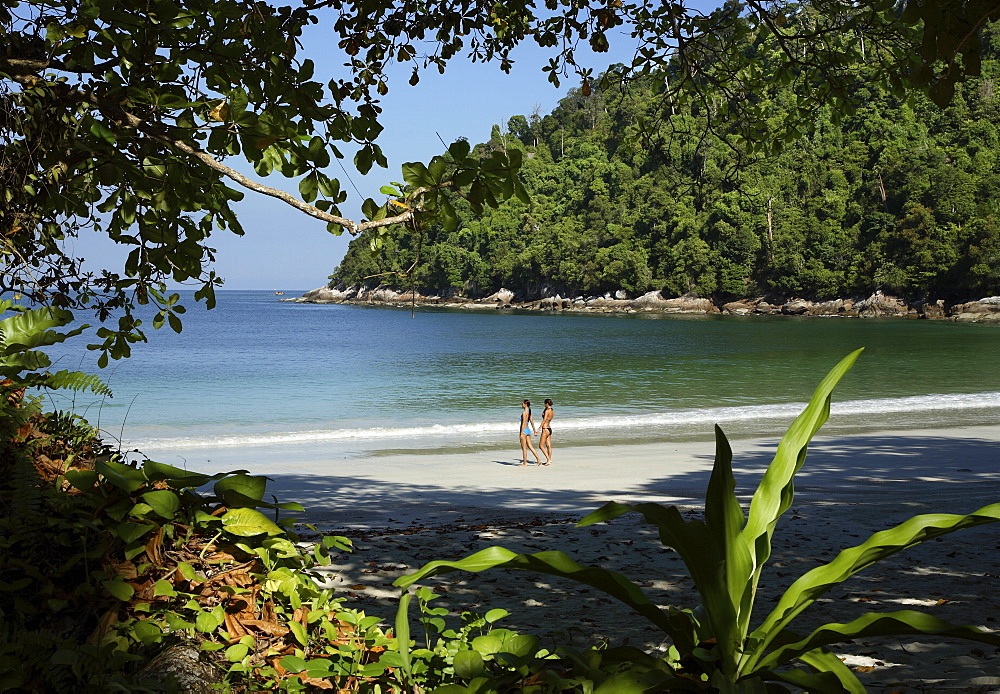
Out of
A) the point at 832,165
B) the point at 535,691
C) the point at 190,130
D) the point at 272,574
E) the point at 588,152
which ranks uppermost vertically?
the point at 588,152

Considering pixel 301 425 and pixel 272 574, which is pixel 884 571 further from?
pixel 301 425

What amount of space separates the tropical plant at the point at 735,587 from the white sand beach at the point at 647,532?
90 cm

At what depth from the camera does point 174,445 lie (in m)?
17.6

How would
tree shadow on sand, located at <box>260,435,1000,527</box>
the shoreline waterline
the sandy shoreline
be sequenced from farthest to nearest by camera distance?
the shoreline waterline, the sandy shoreline, tree shadow on sand, located at <box>260,435,1000,527</box>

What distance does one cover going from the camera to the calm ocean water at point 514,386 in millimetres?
19688

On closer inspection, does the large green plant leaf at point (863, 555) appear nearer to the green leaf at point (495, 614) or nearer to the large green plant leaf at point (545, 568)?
the large green plant leaf at point (545, 568)

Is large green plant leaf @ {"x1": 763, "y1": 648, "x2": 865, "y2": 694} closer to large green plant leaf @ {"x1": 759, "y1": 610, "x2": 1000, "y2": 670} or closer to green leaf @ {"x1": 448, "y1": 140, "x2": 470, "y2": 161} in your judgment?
large green plant leaf @ {"x1": 759, "y1": 610, "x2": 1000, "y2": 670}

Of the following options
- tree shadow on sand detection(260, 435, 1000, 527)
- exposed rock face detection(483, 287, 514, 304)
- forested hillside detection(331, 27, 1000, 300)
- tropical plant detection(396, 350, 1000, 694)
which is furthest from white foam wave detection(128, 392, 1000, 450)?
exposed rock face detection(483, 287, 514, 304)

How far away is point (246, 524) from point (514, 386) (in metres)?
29.7

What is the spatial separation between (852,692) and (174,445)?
58.3ft

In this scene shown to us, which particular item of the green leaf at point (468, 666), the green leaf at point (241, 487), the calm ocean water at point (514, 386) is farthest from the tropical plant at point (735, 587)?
the calm ocean water at point (514, 386)

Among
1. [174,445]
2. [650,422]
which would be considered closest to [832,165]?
[650,422]

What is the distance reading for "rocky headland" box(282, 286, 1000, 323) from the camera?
77312mm

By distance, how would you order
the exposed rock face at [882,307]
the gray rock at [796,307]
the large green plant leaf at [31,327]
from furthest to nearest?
the gray rock at [796,307] → the exposed rock face at [882,307] → the large green plant leaf at [31,327]
